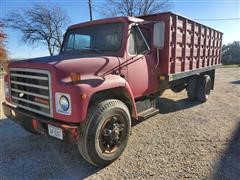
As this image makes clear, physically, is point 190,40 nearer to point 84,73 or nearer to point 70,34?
point 70,34

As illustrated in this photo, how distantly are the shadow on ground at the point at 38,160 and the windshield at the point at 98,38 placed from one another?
197 cm

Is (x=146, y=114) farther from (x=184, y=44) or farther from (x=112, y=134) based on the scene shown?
(x=184, y=44)

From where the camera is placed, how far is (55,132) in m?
2.94

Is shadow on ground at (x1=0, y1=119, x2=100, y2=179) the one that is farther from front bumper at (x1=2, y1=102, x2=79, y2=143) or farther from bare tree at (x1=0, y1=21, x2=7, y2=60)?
bare tree at (x1=0, y1=21, x2=7, y2=60)

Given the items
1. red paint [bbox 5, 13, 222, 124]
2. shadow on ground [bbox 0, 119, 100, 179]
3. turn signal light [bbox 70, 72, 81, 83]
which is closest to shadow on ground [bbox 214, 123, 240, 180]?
red paint [bbox 5, 13, 222, 124]

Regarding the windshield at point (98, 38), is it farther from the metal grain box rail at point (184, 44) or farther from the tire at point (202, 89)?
the tire at point (202, 89)

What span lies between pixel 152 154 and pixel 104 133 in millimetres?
979

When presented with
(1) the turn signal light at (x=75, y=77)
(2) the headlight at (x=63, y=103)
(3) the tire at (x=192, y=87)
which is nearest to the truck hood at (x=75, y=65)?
(1) the turn signal light at (x=75, y=77)

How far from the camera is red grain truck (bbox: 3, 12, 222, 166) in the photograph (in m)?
2.92

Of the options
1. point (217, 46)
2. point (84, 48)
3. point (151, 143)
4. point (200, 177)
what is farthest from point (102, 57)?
point (217, 46)

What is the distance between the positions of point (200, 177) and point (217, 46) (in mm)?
7318

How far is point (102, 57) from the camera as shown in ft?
11.9

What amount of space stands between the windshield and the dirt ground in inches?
75.4

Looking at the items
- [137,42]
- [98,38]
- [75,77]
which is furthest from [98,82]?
[137,42]
